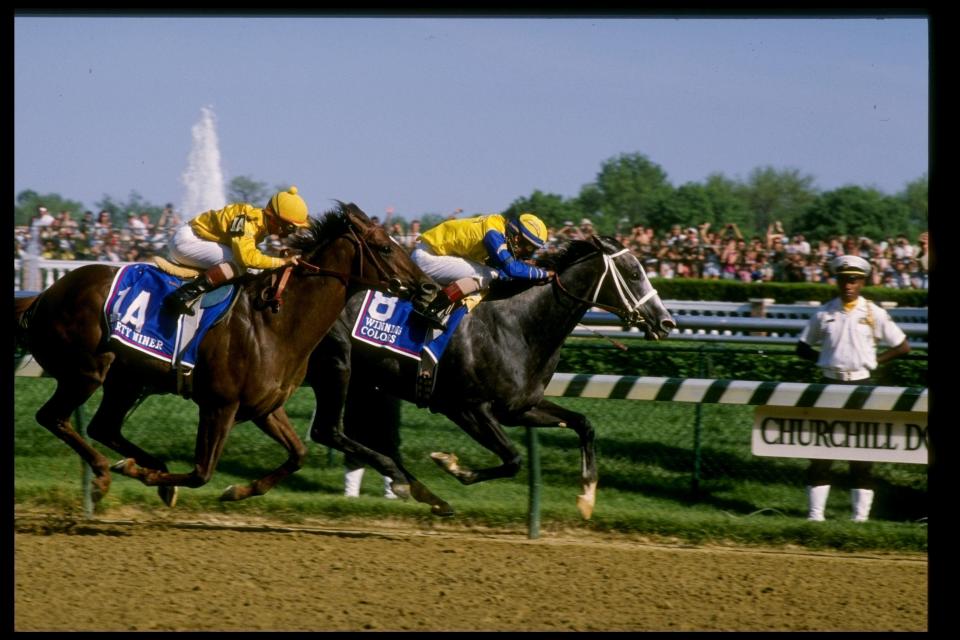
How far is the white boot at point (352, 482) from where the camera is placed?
28.5 feet

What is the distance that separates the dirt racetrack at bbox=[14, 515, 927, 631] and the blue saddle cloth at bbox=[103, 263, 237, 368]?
1.10 meters

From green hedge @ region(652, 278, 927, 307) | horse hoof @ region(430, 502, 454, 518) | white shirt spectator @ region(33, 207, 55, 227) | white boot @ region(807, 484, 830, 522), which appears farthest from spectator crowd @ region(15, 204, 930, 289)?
horse hoof @ region(430, 502, 454, 518)

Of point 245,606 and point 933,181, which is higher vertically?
point 933,181

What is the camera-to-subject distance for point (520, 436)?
408 inches

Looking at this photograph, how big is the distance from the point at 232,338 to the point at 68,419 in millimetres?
1156

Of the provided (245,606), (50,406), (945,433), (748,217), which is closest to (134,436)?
(50,406)

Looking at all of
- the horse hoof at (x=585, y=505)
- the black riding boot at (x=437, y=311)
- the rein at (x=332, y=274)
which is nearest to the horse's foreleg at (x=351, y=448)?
the black riding boot at (x=437, y=311)

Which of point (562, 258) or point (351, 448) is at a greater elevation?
point (562, 258)

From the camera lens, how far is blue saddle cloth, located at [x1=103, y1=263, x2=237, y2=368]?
7055 millimetres

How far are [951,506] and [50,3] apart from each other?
16.3 feet

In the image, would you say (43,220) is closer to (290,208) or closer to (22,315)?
(22,315)

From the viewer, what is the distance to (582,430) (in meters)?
8.12

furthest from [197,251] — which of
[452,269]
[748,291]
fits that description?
[748,291]

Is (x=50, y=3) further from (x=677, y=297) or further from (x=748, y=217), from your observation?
(x=748, y=217)
